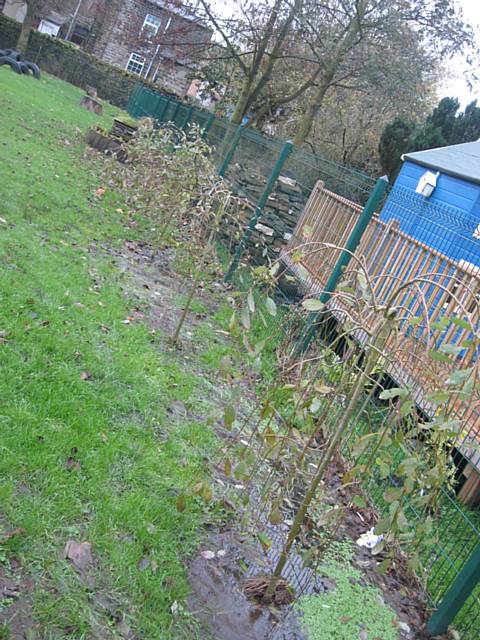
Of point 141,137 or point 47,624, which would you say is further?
point 141,137

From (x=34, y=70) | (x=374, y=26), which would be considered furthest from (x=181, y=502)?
(x=34, y=70)

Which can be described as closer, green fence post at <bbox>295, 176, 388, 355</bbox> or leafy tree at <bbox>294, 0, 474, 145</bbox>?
green fence post at <bbox>295, 176, 388, 355</bbox>

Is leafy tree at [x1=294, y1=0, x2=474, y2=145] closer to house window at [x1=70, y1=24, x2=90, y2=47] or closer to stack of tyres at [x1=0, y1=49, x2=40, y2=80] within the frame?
stack of tyres at [x1=0, y1=49, x2=40, y2=80]

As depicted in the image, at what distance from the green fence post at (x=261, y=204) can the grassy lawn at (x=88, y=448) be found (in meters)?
2.13

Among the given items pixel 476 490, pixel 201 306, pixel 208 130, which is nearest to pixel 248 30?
pixel 208 130

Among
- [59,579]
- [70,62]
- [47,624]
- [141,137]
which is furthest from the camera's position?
[70,62]

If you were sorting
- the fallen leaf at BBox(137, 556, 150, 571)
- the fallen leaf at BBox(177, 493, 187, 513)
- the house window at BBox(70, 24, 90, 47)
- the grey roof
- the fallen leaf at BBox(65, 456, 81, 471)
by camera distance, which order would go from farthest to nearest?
the house window at BBox(70, 24, 90, 47) < the grey roof < the fallen leaf at BBox(65, 456, 81, 471) < the fallen leaf at BBox(177, 493, 187, 513) < the fallen leaf at BBox(137, 556, 150, 571)

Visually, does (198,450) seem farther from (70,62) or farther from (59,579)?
(70,62)

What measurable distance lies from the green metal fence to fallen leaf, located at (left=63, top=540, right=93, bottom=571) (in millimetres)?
1641

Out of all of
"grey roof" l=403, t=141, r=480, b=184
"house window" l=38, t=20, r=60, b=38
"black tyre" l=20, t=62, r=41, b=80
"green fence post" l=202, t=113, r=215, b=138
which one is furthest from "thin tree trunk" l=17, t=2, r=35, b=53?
"grey roof" l=403, t=141, r=480, b=184

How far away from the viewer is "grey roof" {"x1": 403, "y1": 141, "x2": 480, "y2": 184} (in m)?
13.2

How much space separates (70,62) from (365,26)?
22.6 meters

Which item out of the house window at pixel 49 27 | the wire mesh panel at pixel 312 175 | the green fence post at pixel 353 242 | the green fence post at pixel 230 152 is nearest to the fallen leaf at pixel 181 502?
the green fence post at pixel 353 242

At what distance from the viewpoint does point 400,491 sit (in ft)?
8.89
